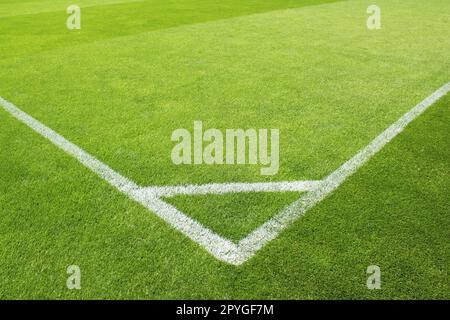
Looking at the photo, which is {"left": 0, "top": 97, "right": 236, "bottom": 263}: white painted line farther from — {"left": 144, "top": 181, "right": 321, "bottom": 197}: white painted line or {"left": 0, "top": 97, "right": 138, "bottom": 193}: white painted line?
{"left": 144, "top": 181, "right": 321, "bottom": 197}: white painted line

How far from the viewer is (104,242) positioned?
305 cm

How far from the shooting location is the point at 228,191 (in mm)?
3646

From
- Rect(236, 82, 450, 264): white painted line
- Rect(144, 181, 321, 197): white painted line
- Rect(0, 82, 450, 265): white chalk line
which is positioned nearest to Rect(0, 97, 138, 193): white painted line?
Rect(0, 82, 450, 265): white chalk line

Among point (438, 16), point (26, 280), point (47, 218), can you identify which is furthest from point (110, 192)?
point (438, 16)

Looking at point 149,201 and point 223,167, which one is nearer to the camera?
point 149,201

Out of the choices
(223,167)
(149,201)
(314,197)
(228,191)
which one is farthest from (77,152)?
(314,197)

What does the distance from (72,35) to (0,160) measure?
5.69m

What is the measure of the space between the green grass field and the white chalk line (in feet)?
0.22

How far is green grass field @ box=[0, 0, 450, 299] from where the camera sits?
280 cm

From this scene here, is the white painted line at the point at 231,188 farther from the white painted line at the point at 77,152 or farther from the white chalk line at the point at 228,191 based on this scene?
the white painted line at the point at 77,152

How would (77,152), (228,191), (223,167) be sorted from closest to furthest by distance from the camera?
(228,191) < (223,167) < (77,152)

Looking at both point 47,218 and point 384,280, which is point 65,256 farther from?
point 384,280

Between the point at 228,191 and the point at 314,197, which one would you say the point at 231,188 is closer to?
the point at 228,191

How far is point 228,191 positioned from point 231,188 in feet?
0.18
